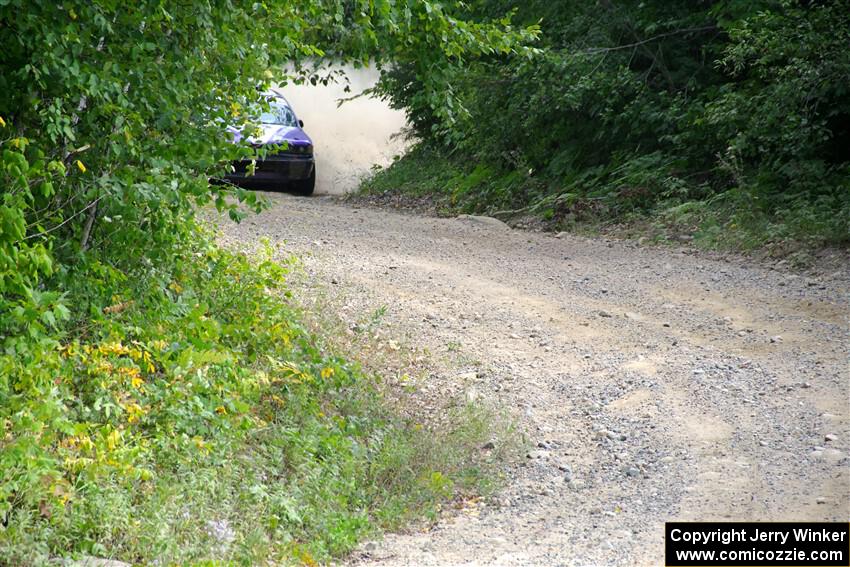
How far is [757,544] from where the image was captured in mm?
5008

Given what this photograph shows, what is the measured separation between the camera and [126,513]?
187 inches

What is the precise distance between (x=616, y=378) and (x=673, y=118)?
315 inches

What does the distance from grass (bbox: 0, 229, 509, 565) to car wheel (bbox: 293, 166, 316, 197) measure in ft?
40.5

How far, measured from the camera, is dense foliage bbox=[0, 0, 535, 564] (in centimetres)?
487

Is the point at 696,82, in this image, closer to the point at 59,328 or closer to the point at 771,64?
the point at 771,64

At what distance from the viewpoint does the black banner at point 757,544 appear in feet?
15.8

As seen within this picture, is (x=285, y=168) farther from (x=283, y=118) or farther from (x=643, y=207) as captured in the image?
(x=643, y=207)

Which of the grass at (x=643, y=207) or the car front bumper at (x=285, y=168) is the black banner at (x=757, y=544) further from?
the car front bumper at (x=285, y=168)

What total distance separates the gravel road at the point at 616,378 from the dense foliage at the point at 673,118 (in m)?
1.80

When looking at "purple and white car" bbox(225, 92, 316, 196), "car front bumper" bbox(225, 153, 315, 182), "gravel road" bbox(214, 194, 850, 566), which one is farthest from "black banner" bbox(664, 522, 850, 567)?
"car front bumper" bbox(225, 153, 315, 182)

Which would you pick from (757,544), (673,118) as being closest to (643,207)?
(673,118)

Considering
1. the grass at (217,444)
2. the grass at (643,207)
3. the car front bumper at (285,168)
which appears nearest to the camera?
the grass at (217,444)

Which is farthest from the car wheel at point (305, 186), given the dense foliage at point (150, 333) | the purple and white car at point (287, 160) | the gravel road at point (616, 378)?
the dense foliage at point (150, 333)

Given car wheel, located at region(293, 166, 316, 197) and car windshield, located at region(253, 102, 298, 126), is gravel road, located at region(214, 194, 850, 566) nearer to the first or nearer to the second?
car windshield, located at region(253, 102, 298, 126)
